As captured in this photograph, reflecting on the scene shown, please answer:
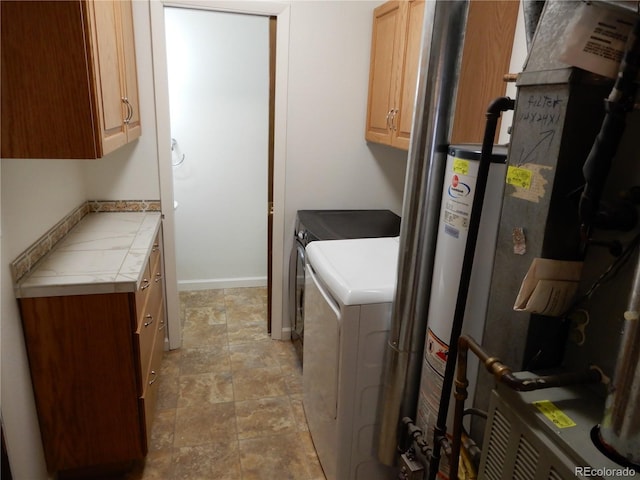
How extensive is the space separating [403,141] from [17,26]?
1.65 metres

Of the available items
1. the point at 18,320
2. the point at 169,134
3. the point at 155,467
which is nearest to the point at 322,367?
the point at 155,467

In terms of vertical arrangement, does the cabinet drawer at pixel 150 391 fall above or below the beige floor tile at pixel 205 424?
above

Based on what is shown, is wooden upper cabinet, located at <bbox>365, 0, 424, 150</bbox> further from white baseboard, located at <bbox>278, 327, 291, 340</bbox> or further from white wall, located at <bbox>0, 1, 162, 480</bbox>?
white baseboard, located at <bbox>278, 327, 291, 340</bbox>

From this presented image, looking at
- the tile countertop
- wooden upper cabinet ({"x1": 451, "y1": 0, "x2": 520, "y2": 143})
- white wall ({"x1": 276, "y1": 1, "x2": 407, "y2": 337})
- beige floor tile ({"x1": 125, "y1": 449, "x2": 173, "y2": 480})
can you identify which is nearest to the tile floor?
beige floor tile ({"x1": 125, "y1": 449, "x2": 173, "y2": 480})

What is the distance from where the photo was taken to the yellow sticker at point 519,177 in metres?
0.90

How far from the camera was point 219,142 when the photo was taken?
3.50m

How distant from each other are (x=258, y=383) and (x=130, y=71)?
1.87m

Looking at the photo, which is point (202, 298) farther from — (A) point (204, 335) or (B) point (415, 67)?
(B) point (415, 67)

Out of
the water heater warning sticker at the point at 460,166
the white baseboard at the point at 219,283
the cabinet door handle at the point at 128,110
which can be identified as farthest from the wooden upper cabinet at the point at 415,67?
Result: the white baseboard at the point at 219,283

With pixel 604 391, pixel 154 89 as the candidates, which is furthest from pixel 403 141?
pixel 604 391

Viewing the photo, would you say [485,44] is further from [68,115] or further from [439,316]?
[68,115]

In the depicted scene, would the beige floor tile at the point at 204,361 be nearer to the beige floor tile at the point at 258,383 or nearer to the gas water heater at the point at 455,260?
the beige floor tile at the point at 258,383

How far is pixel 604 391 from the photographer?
2.68 feet

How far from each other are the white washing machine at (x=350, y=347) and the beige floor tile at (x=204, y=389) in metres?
0.75
